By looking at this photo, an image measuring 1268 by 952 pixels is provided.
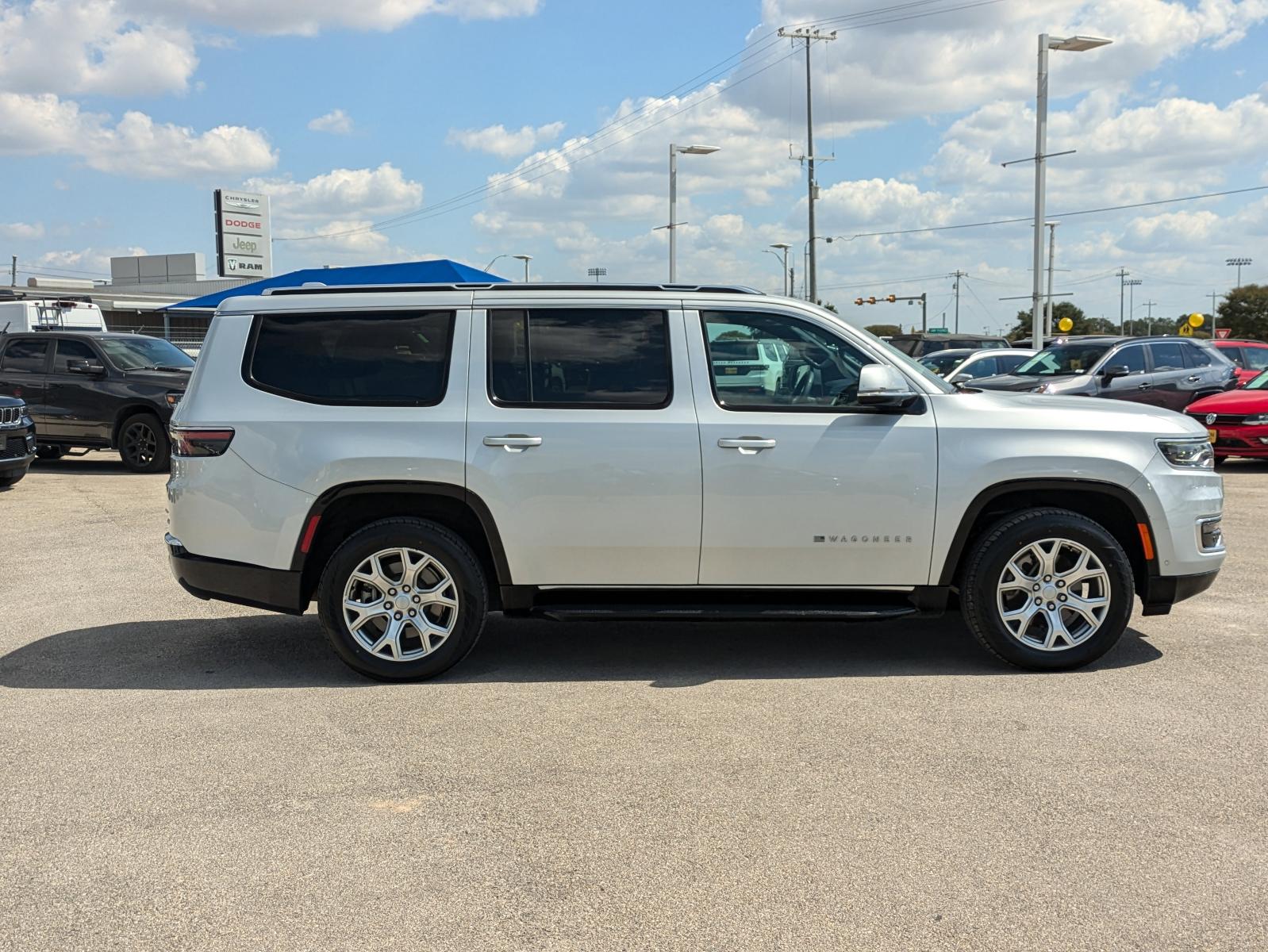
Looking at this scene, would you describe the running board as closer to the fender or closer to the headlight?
the fender

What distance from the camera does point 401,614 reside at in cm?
575

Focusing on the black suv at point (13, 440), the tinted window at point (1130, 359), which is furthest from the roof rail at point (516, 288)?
the tinted window at point (1130, 359)

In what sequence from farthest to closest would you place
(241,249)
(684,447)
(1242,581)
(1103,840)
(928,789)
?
(241,249)
(1242,581)
(684,447)
(928,789)
(1103,840)

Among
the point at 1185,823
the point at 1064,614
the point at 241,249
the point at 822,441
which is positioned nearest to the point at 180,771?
the point at 822,441

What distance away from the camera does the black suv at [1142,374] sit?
1738 cm

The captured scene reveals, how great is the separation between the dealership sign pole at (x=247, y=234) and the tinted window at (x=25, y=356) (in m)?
54.0

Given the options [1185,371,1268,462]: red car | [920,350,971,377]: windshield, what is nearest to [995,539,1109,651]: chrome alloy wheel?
[1185,371,1268,462]: red car

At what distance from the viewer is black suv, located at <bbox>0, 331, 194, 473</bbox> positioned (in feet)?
51.4

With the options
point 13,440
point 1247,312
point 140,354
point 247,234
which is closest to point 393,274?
point 140,354

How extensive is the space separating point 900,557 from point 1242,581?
3.76m

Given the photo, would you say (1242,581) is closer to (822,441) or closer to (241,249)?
(822,441)

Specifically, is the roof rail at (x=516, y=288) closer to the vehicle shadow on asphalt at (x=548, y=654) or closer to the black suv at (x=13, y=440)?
the vehicle shadow on asphalt at (x=548, y=654)

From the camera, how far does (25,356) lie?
16156 mm

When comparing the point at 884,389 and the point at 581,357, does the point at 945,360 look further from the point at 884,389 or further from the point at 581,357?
the point at 581,357
